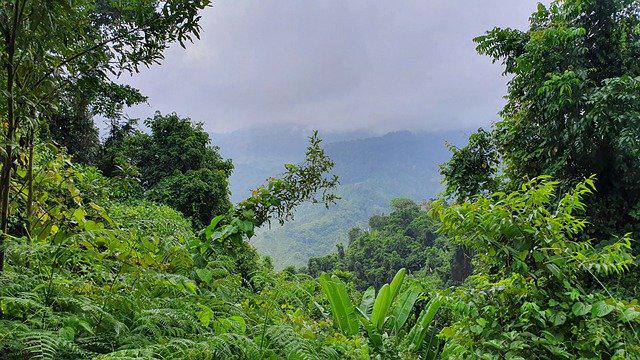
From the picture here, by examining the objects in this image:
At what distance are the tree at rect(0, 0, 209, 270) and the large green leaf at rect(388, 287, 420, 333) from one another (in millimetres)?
2982

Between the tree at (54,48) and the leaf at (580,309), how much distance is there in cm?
210

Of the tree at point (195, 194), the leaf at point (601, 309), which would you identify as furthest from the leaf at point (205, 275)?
the tree at point (195, 194)

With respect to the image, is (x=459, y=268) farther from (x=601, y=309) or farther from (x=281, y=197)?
(x=601, y=309)

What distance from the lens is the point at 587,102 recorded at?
6.02 metres

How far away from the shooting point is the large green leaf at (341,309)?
3410 millimetres

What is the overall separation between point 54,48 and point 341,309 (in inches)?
108

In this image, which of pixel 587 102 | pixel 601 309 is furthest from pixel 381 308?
pixel 587 102

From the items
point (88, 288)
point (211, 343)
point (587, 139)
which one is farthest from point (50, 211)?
point (587, 139)

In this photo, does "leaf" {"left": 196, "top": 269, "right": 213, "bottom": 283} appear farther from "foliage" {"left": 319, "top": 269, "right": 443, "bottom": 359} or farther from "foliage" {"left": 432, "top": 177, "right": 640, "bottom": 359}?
"foliage" {"left": 432, "top": 177, "right": 640, "bottom": 359}

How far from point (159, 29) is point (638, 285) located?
6.35 meters

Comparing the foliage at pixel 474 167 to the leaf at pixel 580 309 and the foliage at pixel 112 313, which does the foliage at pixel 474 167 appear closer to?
the leaf at pixel 580 309

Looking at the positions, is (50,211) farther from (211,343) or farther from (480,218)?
(480,218)

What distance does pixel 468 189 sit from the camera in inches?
329

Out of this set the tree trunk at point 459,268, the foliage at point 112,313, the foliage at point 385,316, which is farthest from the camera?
the tree trunk at point 459,268
